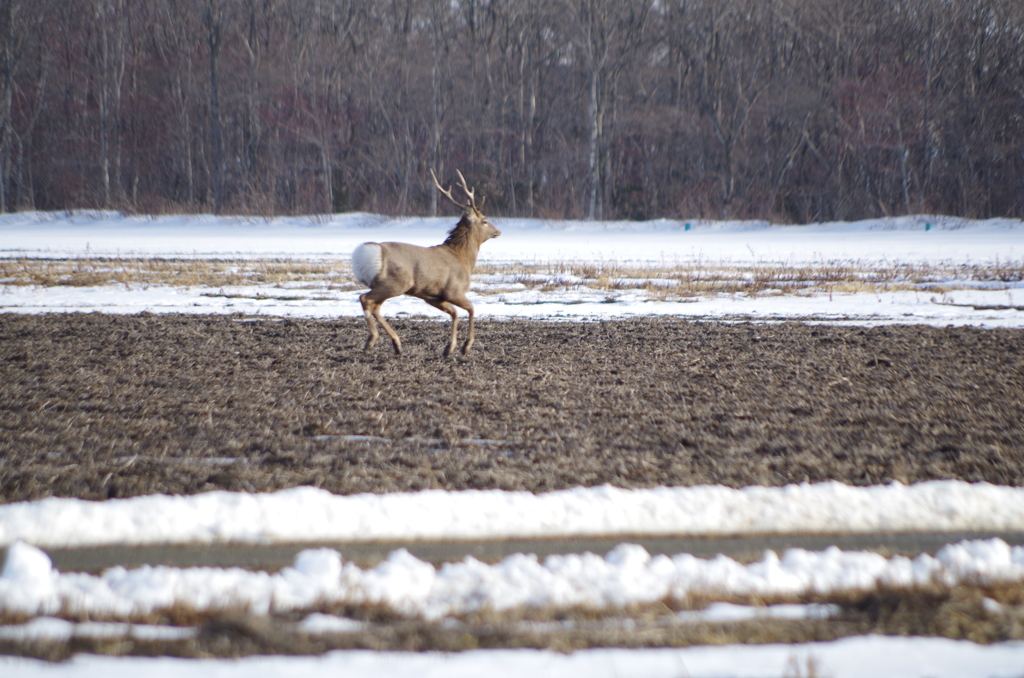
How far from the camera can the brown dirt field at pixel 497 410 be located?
467 cm

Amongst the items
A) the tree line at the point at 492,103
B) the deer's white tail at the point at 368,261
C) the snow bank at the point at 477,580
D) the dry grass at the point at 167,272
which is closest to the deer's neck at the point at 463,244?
the deer's white tail at the point at 368,261

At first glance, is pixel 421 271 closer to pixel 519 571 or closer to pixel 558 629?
pixel 519 571

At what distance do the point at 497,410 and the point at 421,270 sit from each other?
2.69 metres

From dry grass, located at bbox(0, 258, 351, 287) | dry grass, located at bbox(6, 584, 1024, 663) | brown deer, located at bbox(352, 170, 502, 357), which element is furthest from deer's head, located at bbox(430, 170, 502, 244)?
dry grass, located at bbox(0, 258, 351, 287)

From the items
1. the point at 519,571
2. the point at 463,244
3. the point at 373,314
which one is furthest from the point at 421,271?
the point at 519,571

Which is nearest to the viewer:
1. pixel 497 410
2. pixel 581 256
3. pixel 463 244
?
pixel 497 410

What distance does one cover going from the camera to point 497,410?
6.21m

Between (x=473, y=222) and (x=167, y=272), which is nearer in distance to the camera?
(x=473, y=222)

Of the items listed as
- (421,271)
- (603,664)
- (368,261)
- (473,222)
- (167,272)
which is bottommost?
(603,664)

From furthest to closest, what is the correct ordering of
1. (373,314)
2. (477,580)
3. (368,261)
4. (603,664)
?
(373,314) < (368,261) < (477,580) < (603,664)

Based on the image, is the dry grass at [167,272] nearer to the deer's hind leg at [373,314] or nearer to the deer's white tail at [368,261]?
the deer's hind leg at [373,314]

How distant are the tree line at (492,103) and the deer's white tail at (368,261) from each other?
34.1 metres

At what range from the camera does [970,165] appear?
133 feet

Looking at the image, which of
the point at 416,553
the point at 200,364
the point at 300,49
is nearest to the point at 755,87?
the point at 300,49
